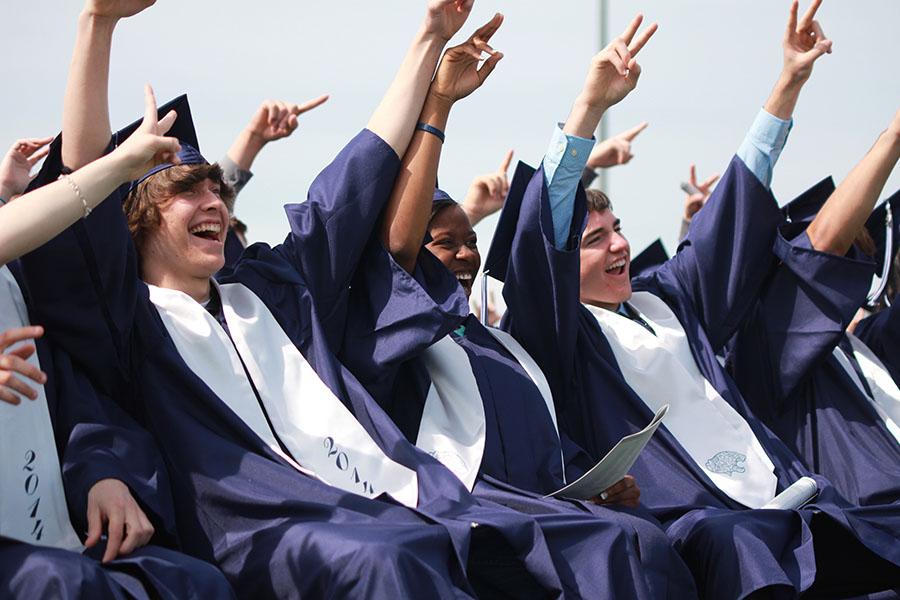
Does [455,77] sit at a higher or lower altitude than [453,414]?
higher

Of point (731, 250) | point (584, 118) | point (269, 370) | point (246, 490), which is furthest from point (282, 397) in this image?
point (731, 250)

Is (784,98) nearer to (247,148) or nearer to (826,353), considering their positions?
(826,353)

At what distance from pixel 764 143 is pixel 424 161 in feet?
4.63

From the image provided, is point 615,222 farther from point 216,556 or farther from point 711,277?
point 216,556

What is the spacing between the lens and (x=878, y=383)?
545 cm

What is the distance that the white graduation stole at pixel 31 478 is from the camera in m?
3.28

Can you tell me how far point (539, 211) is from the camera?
4.48m

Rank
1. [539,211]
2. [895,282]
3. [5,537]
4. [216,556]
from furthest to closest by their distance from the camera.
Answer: [895,282]
[539,211]
[216,556]
[5,537]

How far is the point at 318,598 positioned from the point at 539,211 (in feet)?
5.06

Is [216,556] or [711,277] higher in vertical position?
[711,277]

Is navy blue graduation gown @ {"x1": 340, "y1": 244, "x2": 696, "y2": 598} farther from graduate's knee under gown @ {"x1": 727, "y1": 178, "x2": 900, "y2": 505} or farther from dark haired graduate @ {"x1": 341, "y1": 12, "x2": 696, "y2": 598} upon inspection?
graduate's knee under gown @ {"x1": 727, "y1": 178, "x2": 900, "y2": 505}

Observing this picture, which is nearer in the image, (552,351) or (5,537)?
(5,537)

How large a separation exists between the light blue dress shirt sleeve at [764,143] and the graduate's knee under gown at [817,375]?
0.26 metres

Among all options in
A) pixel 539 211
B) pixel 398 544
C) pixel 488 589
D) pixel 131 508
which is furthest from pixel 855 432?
pixel 131 508
